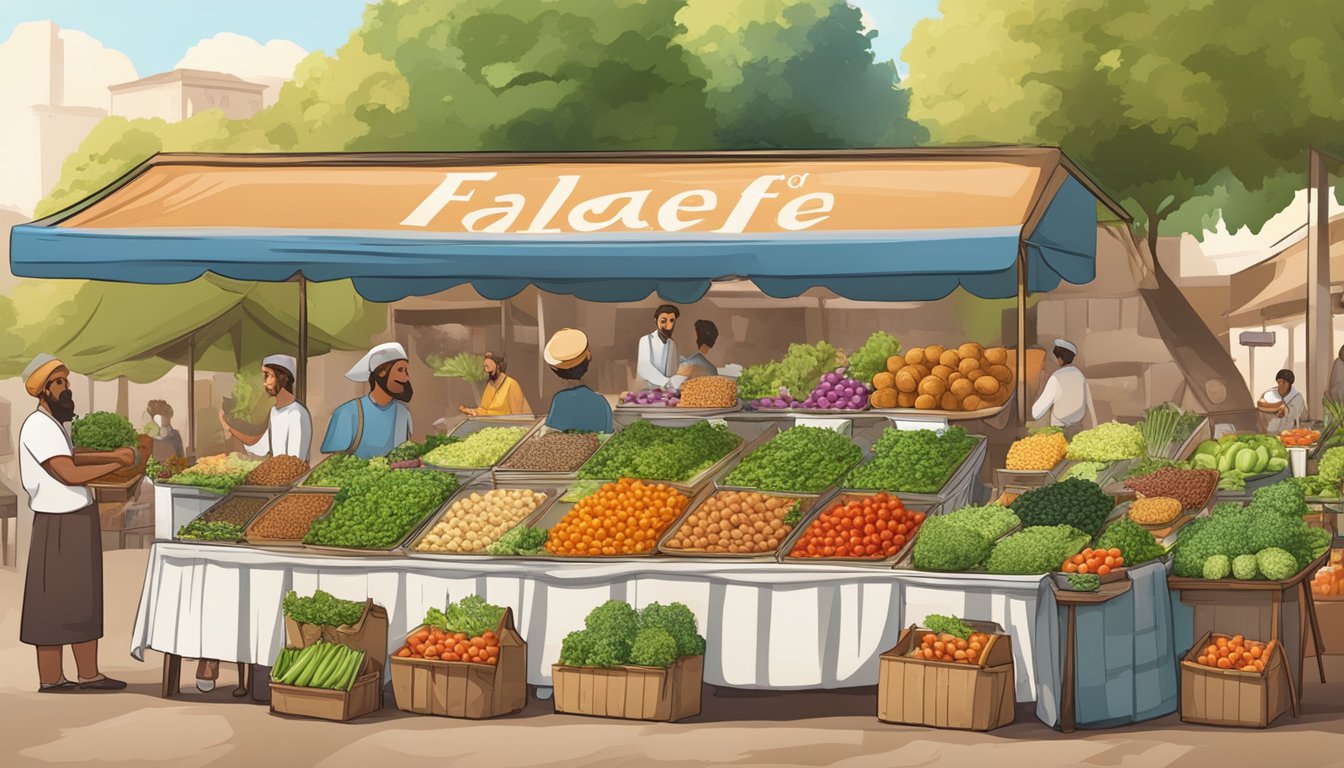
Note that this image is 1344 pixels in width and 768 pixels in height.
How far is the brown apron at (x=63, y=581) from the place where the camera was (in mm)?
10414

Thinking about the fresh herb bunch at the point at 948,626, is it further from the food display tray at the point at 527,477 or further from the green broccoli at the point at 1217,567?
the food display tray at the point at 527,477

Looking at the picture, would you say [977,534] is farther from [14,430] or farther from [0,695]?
[14,430]

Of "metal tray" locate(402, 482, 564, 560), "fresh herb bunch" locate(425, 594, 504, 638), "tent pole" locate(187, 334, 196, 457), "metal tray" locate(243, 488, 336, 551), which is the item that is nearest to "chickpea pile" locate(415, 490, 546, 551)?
"metal tray" locate(402, 482, 564, 560)

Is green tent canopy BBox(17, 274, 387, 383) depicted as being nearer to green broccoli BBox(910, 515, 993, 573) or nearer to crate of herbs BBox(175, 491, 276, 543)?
crate of herbs BBox(175, 491, 276, 543)

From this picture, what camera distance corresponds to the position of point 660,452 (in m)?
10.9

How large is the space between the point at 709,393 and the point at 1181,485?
3295 millimetres

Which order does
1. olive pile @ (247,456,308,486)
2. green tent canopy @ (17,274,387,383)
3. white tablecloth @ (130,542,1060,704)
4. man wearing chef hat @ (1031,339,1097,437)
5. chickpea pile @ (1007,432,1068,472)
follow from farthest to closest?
green tent canopy @ (17,274,387,383), man wearing chef hat @ (1031,339,1097,437), chickpea pile @ (1007,432,1068,472), olive pile @ (247,456,308,486), white tablecloth @ (130,542,1060,704)

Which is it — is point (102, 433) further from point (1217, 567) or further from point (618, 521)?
point (1217, 567)

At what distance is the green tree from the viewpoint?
74.5 ft

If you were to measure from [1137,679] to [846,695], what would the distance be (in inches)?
73.3

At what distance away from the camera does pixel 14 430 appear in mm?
57625

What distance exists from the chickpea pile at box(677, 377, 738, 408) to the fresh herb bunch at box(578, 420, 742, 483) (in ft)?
1.90

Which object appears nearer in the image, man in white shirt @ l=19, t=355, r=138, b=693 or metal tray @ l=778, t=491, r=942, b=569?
metal tray @ l=778, t=491, r=942, b=569

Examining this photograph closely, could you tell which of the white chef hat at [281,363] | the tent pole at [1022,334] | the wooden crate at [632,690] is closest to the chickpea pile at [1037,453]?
the tent pole at [1022,334]
